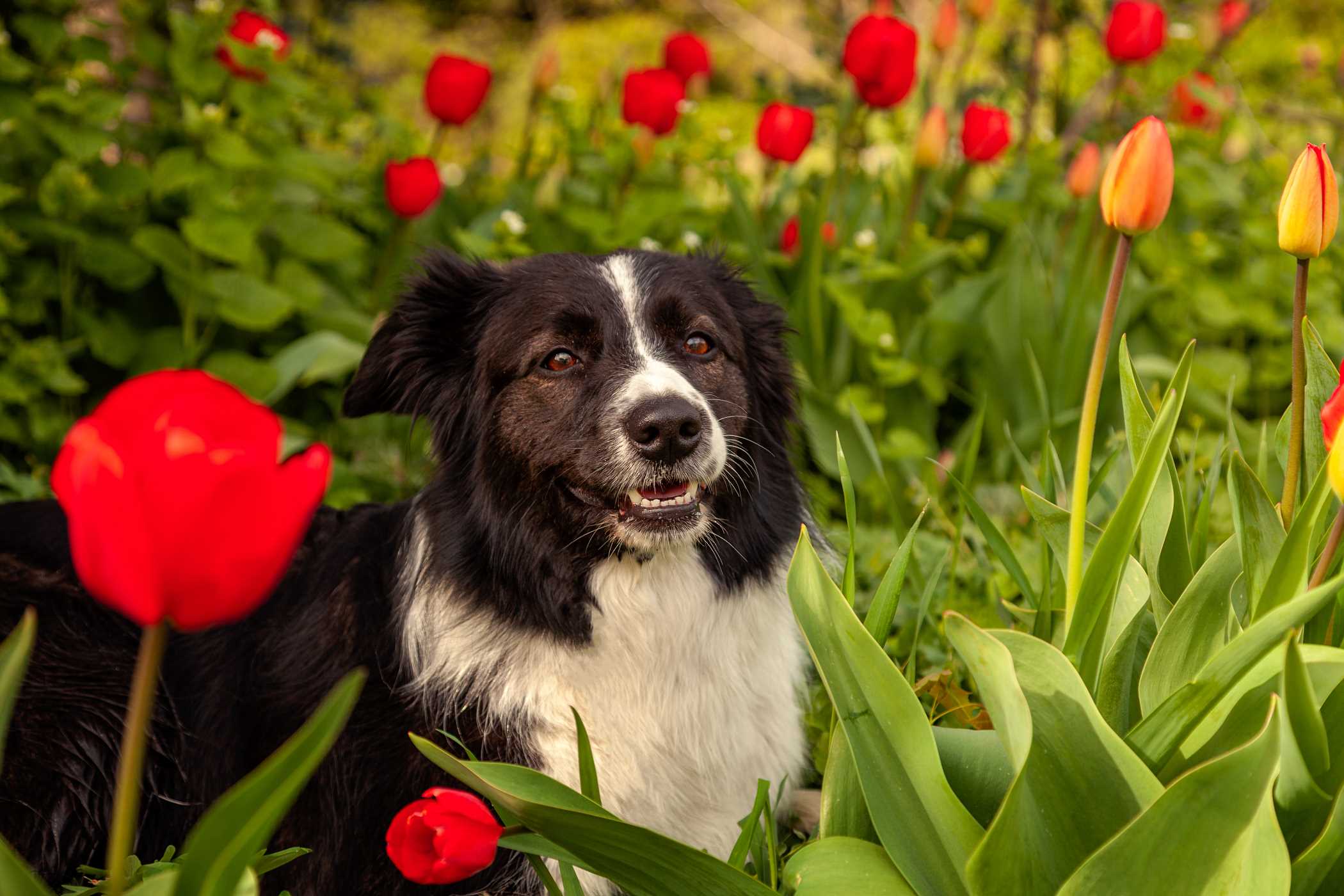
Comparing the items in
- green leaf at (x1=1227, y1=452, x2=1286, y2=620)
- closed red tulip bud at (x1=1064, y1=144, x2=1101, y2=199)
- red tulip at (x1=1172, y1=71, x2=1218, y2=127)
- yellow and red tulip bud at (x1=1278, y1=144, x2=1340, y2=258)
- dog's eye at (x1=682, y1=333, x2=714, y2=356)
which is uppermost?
red tulip at (x1=1172, y1=71, x2=1218, y2=127)

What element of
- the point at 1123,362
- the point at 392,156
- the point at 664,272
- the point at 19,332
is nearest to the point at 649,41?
the point at 392,156

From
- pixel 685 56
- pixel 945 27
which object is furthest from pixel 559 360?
pixel 945 27

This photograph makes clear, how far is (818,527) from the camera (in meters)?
3.03

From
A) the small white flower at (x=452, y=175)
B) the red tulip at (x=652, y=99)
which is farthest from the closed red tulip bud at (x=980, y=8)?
the small white flower at (x=452, y=175)

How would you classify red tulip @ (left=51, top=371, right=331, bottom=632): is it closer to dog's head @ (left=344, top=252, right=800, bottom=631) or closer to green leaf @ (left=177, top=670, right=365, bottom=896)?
green leaf @ (left=177, top=670, right=365, bottom=896)

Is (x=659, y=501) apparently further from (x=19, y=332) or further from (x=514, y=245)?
(x=19, y=332)

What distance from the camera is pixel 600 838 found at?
1732mm

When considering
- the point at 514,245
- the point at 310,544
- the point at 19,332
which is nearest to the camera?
the point at 310,544

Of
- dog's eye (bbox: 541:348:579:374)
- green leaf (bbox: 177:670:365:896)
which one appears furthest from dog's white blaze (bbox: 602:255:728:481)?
green leaf (bbox: 177:670:365:896)

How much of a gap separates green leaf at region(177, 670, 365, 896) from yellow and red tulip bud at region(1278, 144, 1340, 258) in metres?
1.38

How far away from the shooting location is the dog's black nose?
235 cm

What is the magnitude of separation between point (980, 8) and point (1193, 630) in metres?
4.13

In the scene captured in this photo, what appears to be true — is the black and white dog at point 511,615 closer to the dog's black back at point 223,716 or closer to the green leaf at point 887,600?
the dog's black back at point 223,716

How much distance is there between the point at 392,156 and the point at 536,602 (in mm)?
3074
